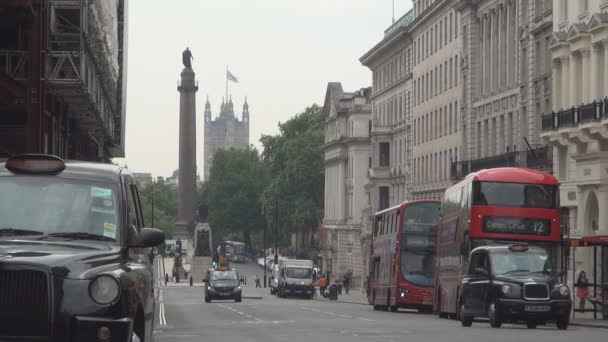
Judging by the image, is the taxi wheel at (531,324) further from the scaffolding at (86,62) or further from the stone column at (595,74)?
the stone column at (595,74)

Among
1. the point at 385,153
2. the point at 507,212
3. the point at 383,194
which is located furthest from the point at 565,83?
the point at 383,194

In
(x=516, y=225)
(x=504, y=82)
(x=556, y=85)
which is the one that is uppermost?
(x=504, y=82)

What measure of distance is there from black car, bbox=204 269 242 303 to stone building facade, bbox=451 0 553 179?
45.6ft

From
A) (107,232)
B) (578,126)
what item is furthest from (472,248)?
(107,232)

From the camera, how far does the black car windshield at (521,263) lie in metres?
35.0

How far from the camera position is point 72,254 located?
39.4ft

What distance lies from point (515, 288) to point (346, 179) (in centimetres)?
11055

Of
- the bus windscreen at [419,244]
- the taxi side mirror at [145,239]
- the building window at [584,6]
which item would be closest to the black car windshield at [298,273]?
the building window at [584,6]

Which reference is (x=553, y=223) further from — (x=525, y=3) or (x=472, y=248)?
(x=525, y=3)

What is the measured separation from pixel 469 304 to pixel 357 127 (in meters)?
106

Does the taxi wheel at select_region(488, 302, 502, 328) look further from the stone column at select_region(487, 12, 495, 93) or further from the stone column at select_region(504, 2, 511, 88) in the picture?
the stone column at select_region(487, 12, 495, 93)

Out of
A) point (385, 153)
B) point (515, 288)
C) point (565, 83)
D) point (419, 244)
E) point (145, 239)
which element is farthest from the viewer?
point (385, 153)

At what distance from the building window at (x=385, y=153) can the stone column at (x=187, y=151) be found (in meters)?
37.6

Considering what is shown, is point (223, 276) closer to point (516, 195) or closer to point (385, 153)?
point (516, 195)
